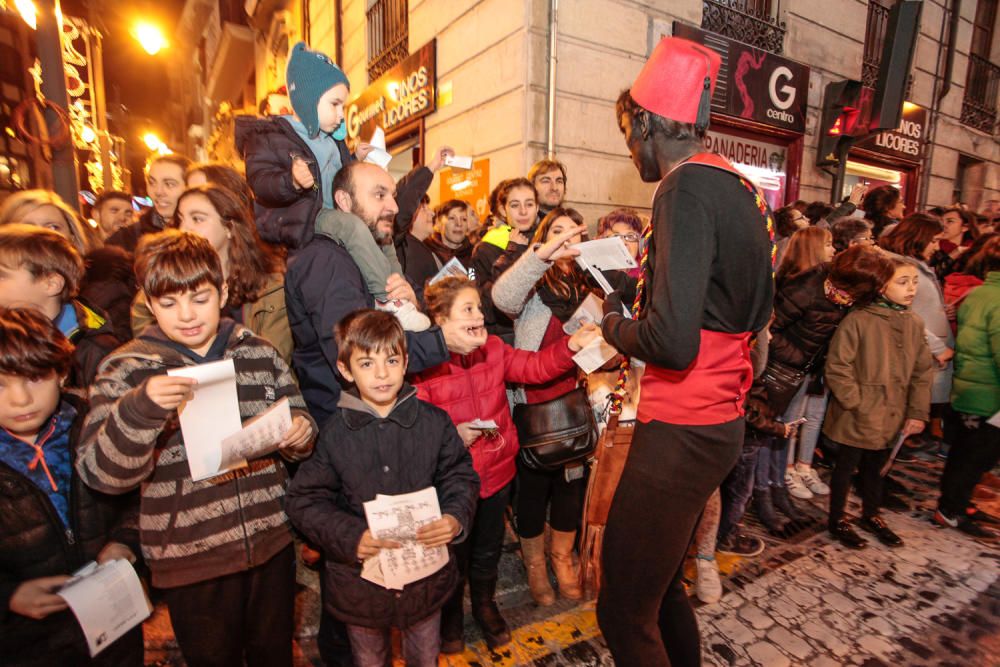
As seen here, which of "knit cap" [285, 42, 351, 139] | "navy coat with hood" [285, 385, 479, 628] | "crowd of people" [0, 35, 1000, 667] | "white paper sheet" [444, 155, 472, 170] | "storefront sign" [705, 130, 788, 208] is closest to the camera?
"crowd of people" [0, 35, 1000, 667]

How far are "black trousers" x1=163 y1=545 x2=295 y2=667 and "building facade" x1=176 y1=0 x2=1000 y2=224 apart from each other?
451cm

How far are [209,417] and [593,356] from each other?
1.45 metres

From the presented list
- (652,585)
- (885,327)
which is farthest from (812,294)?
(652,585)

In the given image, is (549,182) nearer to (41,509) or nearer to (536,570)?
(536,570)

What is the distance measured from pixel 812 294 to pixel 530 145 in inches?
122

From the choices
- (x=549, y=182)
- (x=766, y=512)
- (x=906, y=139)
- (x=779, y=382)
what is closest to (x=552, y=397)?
(x=779, y=382)

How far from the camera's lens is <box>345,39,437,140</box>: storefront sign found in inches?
266

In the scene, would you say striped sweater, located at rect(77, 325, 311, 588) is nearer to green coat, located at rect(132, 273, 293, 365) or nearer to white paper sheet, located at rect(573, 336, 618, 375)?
green coat, located at rect(132, 273, 293, 365)

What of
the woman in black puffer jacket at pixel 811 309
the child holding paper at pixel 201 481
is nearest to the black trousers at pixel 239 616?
the child holding paper at pixel 201 481

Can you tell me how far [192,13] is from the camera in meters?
20.1

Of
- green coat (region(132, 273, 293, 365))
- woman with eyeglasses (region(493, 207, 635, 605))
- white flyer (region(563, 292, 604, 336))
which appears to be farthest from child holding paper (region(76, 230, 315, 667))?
white flyer (region(563, 292, 604, 336))

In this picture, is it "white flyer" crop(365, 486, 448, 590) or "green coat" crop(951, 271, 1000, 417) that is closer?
"white flyer" crop(365, 486, 448, 590)

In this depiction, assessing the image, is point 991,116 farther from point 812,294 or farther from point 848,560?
point 848,560

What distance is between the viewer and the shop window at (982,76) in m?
10.2
